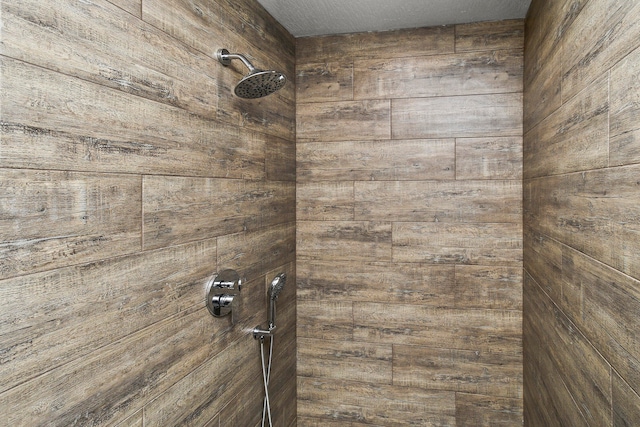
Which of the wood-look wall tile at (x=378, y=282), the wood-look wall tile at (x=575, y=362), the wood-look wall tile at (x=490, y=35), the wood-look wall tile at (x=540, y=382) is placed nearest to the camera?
the wood-look wall tile at (x=575, y=362)

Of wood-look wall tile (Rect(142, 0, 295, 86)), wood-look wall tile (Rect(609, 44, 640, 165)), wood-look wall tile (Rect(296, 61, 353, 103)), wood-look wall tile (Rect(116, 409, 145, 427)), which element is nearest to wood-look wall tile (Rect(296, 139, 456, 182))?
wood-look wall tile (Rect(296, 61, 353, 103))

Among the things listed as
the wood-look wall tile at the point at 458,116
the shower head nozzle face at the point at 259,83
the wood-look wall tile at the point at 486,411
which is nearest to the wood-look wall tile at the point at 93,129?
the shower head nozzle face at the point at 259,83

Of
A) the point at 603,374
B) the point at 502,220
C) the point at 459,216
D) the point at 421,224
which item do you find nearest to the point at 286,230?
the point at 421,224

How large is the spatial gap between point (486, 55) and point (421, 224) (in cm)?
88

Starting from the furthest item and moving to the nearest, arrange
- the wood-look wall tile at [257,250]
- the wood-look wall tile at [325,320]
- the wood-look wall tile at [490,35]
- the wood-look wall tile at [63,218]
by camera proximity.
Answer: the wood-look wall tile at [325,320], the wood-look wall tile at [490,35], the wood-look wall tile at [257,250], the wood-look wall tile at [63,218]

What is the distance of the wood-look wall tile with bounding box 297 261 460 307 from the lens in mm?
2227

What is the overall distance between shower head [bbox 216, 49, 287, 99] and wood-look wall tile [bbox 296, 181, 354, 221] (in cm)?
85

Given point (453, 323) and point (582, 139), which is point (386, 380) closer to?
point (453, 323)

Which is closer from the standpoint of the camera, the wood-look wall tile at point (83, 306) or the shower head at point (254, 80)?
the wood-look wall tile at point (83, 306)

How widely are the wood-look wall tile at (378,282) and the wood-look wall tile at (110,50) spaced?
3.77ft

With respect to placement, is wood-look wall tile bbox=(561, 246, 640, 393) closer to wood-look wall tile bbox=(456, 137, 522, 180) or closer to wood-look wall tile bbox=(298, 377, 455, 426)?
wood-look wall tile bbox=(456, 137, 522, 180)

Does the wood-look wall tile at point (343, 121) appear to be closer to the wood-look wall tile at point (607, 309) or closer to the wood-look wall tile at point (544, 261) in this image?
the wood-look wall tile at point (544, 261)

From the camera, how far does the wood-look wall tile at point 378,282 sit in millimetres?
2227

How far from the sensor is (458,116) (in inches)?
85.9
